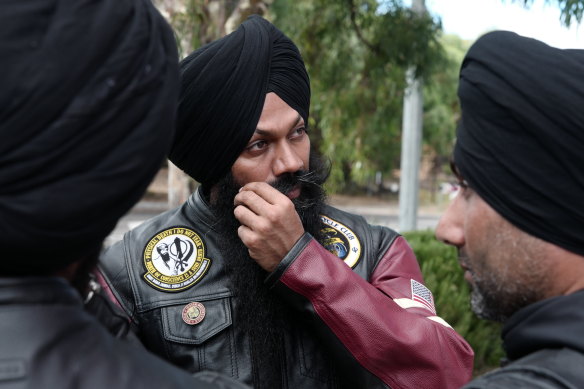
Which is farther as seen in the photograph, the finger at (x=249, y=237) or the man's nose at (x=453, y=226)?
the finger at (x=249, y=237)

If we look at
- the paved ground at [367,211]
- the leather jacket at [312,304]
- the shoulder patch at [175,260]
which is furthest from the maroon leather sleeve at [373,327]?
the paved ground at [367,211]

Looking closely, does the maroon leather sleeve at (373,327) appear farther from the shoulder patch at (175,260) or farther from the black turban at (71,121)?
the black turban at (71,121)

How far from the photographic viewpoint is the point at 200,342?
228cm

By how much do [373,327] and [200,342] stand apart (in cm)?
61

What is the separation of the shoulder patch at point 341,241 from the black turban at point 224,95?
1.48ft

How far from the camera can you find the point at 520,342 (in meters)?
1.44

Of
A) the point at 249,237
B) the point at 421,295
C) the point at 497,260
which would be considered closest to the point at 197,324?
the point at 249,237

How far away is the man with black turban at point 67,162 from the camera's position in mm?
1039

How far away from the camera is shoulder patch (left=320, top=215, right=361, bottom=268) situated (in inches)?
97.1

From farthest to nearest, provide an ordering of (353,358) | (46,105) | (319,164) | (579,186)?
(319,164) → (353,358) → (579,186) → (46,105)

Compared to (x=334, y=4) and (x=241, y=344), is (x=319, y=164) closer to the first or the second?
(x=241, y=344)

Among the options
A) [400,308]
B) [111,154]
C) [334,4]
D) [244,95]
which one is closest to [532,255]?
[400,308]

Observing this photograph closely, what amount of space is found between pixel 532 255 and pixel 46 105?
105 cm

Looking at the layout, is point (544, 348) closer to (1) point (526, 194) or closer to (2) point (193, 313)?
(1) point (526, 194)
